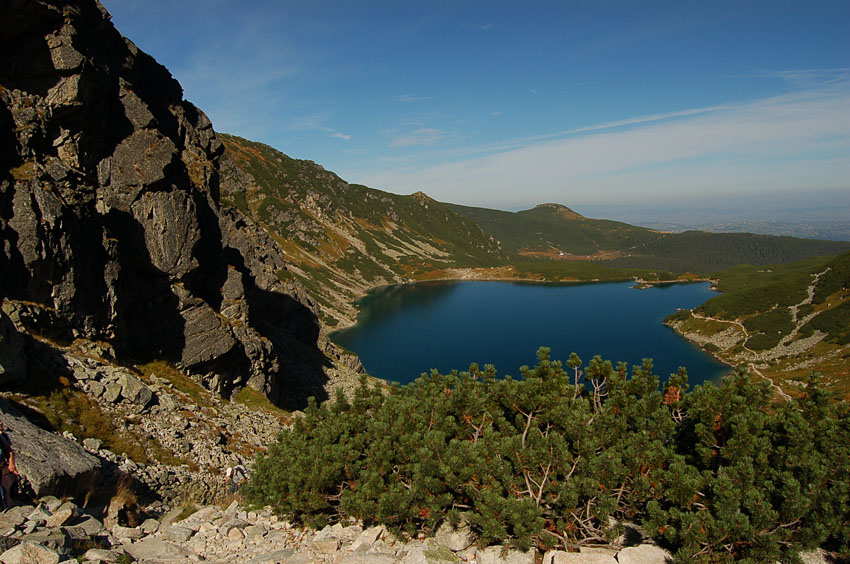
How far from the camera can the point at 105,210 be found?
90.1 feet

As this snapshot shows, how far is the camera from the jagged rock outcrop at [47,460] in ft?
36.9

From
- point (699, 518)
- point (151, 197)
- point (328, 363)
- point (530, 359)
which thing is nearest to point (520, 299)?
point (530, 359)

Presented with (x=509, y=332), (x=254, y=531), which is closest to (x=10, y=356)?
(x=254, y=531)

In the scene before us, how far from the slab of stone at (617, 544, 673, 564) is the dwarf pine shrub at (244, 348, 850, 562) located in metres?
0.36

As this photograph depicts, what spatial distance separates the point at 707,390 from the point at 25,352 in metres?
25.2

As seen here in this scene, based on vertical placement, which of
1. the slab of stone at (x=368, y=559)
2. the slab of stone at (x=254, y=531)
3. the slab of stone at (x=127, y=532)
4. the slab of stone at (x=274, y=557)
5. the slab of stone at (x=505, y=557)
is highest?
the slab of stone at (x=127, y=532)

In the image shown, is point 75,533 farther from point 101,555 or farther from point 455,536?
point 455,536

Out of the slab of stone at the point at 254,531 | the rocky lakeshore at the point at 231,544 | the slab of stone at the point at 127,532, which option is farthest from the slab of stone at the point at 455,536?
the slab of stone at the point at 127,532

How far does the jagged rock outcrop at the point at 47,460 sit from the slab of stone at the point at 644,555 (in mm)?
14397

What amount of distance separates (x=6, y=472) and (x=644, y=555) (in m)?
15.3

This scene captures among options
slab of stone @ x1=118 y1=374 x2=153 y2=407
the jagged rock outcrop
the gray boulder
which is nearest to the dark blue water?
slab of stone @ x1=118 y1=374 x2=153 y2=407

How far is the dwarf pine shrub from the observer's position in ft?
29.8

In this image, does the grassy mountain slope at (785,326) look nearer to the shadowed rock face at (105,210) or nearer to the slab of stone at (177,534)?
the shadowed rock face at (105,210)

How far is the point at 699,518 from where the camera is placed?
9.22 metres
